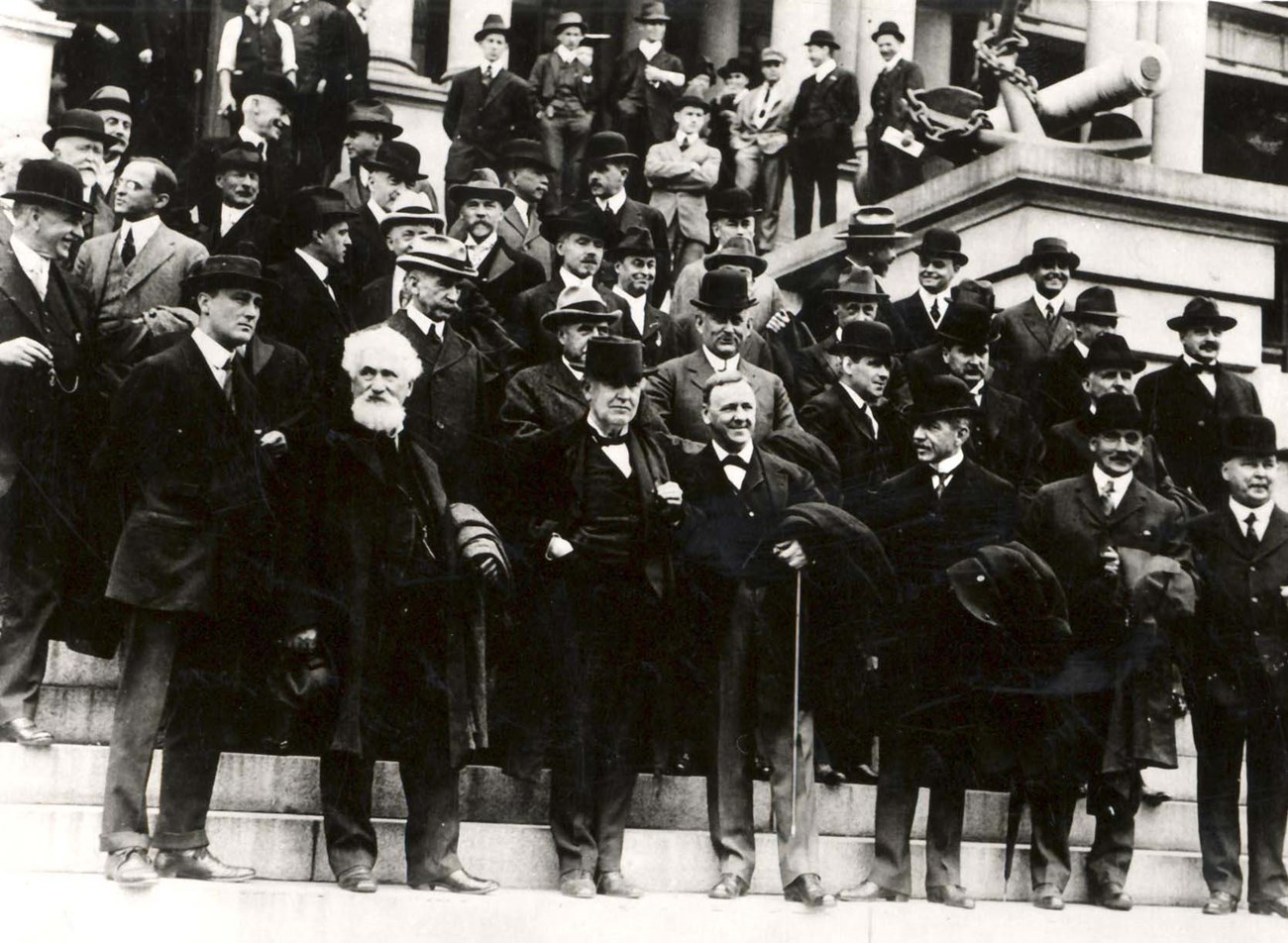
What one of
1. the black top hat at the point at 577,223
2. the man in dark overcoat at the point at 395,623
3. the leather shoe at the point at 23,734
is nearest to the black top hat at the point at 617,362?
the man in dark overcoat at the point at 395,623

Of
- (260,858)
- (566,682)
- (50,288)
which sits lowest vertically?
(260,858)

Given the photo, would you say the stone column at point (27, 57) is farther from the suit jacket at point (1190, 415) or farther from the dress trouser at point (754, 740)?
the suit jacket at point (1190, 415)

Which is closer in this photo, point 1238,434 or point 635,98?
point 1238,434

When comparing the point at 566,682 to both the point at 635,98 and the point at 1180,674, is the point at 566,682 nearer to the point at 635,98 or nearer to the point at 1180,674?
the point at 1180,674

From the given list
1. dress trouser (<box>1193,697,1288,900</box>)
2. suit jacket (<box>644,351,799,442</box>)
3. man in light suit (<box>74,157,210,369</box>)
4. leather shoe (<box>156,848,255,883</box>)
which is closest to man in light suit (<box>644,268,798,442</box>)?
suit jacket (<box>644,351,799,442</box>)

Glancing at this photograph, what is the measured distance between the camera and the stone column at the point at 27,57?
39.5ft

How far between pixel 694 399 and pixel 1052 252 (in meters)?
2.96

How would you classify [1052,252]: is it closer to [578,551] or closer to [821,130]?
[821,130]

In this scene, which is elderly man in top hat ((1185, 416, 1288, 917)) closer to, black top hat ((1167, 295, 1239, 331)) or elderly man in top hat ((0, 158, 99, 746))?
black top hat ((1167, 295, 1239, 331))

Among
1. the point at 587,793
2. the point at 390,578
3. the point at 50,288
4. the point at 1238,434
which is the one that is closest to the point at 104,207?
the point at 50,288

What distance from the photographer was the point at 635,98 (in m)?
14.6

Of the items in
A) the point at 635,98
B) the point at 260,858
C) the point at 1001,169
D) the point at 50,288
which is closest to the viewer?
the point at 260,858

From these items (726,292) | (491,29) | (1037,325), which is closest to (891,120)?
(491,29)

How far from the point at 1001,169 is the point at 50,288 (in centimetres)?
642
